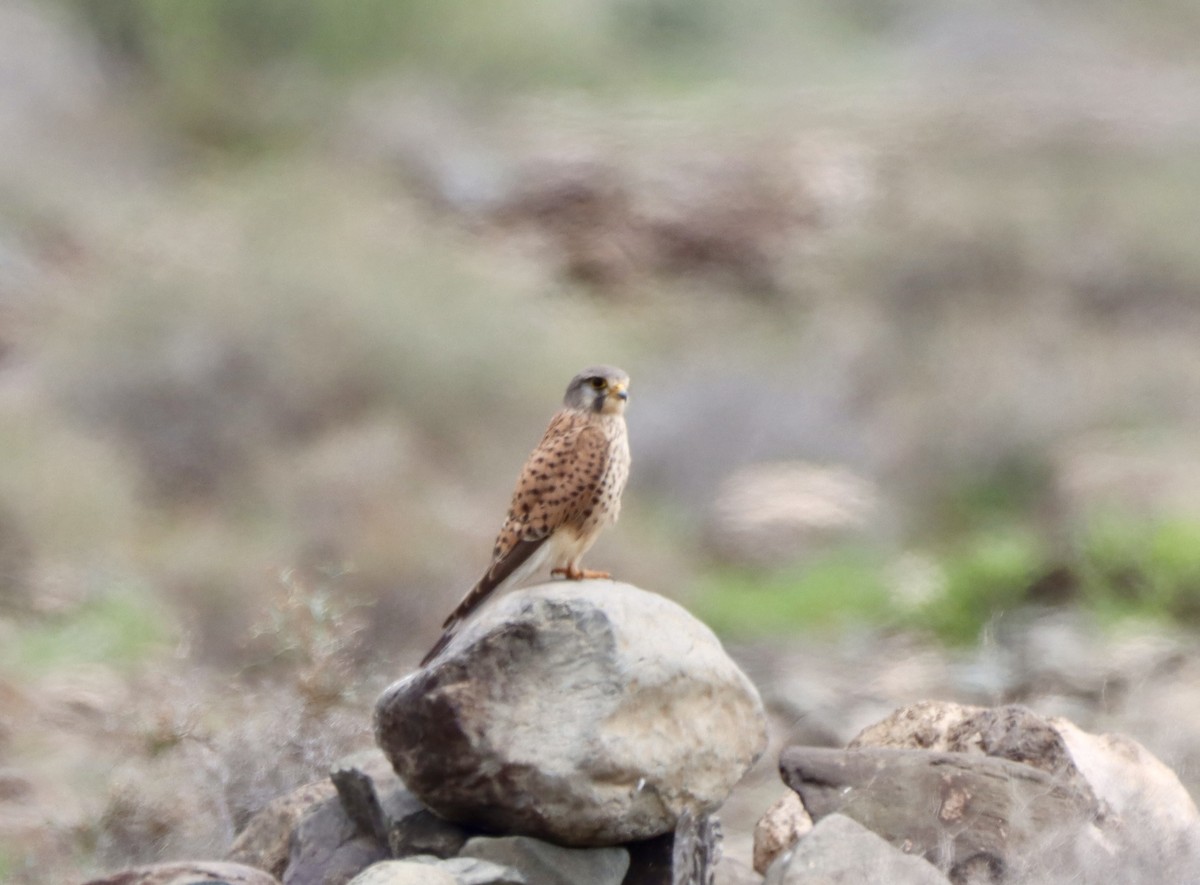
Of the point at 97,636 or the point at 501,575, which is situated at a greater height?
the point at 97,636

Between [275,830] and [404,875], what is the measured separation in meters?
1.44

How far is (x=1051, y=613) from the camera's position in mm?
11250

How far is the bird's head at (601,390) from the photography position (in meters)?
5.72

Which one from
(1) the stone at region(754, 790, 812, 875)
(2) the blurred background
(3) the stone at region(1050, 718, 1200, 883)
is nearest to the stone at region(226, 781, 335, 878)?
(2) the blurred background

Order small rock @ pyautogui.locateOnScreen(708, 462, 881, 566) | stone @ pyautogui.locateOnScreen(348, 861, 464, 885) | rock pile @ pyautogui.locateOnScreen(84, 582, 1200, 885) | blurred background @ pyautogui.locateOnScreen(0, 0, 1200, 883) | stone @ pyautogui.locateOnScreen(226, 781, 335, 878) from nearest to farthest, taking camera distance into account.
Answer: stone @ pyautogui.locateOnScreen(348, 861, 464, 885) < rock pile @ pyautogui.locateOnScreen(84, 582, 1200, 885) < stone @ pyautogui.locateOnScreen(226, 781, 335, 878) < blurred background @ pyautogui.locateOnScreen(0, 0, 1200, 883) < small rock @ pyautogui.locateOnScreen(708, 462, 881, 566)

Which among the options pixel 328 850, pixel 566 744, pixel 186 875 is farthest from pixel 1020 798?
pixel 186 875

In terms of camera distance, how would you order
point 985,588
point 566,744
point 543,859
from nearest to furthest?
point 566,744 < point 543,859 < point 985,588

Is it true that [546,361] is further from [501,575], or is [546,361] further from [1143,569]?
[501,575]

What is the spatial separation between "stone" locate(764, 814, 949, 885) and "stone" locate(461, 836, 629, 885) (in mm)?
614

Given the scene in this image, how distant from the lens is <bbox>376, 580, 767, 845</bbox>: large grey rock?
5.27 m

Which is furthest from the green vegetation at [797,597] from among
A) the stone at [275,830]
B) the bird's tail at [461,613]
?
the bird's tail at [461,613]

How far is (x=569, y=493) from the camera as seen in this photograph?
558 centimetres

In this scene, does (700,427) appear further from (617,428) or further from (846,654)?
(617,428)

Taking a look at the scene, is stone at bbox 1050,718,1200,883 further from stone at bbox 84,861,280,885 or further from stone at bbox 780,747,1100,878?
stone at bbox 84,861,280,885
